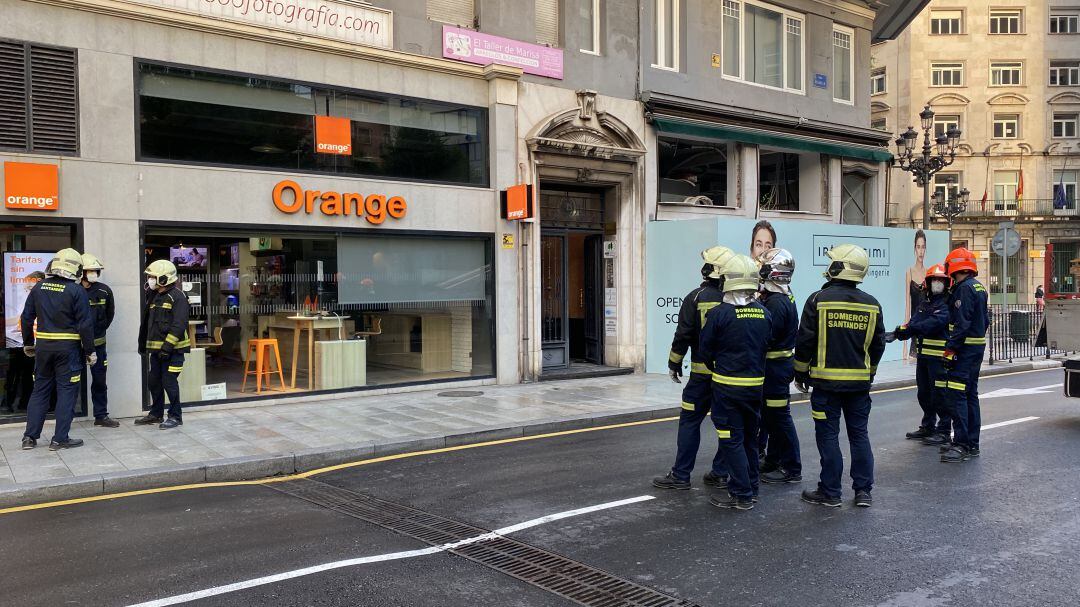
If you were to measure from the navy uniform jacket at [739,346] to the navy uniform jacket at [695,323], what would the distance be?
0.26m

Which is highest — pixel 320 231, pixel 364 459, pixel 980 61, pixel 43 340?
pixel 980 61

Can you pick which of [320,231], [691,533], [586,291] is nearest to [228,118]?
[320,231]

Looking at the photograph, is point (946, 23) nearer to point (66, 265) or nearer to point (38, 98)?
point (38, 98)

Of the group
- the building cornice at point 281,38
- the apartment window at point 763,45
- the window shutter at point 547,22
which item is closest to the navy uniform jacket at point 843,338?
the building cornice at point 281,38

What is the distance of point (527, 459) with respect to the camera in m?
8.20

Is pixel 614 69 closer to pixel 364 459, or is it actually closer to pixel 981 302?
pixel 981 302

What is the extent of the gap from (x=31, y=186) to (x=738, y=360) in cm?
853

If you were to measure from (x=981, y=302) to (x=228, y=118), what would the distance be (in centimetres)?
975

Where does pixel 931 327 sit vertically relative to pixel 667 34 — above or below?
below

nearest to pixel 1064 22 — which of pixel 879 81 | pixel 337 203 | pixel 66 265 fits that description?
pixel 879 81

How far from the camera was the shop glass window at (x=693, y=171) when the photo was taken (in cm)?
1712

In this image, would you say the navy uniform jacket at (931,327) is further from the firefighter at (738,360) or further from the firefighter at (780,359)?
the firefighter at (738,360)

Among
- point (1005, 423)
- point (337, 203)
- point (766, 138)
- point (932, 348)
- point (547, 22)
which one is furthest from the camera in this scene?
point (766, 138)

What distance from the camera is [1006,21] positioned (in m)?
49.1
